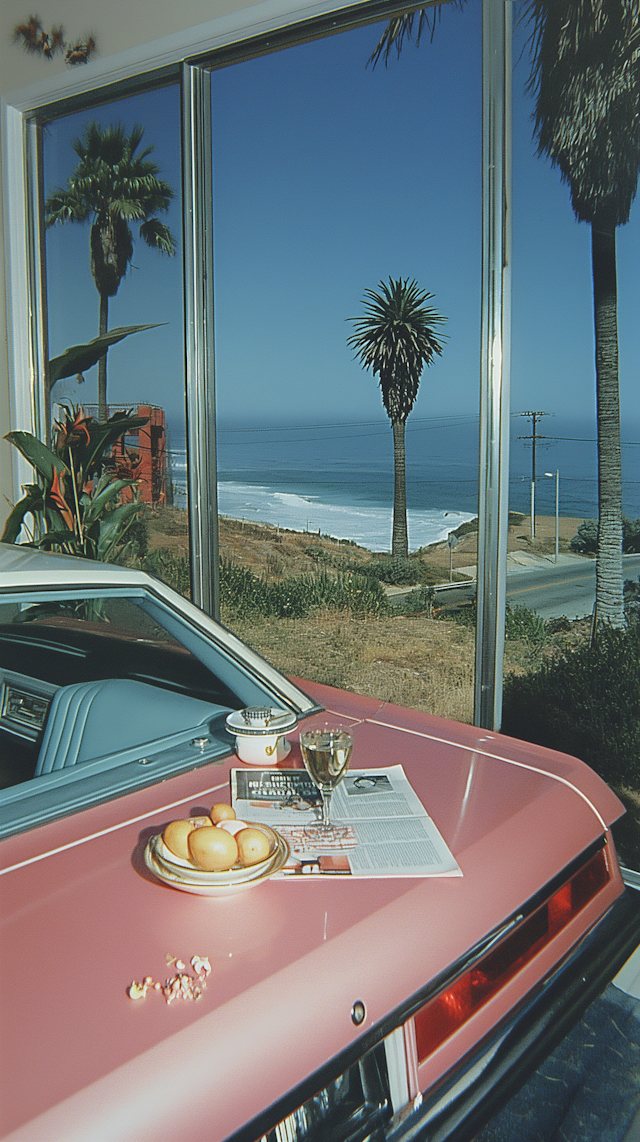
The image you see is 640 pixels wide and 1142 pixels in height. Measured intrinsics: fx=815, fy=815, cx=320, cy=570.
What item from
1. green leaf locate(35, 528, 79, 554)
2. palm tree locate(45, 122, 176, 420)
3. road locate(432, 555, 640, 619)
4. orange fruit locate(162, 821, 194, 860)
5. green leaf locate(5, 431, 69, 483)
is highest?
palm tree locate(45, 122, 176, 420)

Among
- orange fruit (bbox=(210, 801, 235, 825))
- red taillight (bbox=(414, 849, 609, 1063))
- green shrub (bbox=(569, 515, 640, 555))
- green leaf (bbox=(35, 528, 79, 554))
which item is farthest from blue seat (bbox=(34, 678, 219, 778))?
green leaf (bbox=(35, 528, 79, 554))

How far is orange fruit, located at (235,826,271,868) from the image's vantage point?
933mm

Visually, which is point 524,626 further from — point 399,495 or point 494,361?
point 494,361

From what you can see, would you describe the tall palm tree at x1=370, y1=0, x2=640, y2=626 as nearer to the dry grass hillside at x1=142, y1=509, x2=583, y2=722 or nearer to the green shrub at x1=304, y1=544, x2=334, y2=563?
the dry grass hillside at x1=142, y1=509, x2=583, y2=722

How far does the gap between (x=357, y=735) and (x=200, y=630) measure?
1.07ft

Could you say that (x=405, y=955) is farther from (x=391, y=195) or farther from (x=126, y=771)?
(x=391, y=195)

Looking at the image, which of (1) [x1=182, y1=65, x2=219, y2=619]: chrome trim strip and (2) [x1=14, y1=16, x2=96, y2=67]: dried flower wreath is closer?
(1) [x1=182, y1=65, x2=219, y2=619]: chrome trim strip

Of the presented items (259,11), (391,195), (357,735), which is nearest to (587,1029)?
(357,735)

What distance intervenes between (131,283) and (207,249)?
0.49 m

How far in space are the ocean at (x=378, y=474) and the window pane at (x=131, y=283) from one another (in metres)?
0.15

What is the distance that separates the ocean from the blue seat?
5.12 feet

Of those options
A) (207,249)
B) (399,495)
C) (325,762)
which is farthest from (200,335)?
(325,762)

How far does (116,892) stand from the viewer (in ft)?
2.96

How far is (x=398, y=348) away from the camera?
3029 millimetres
